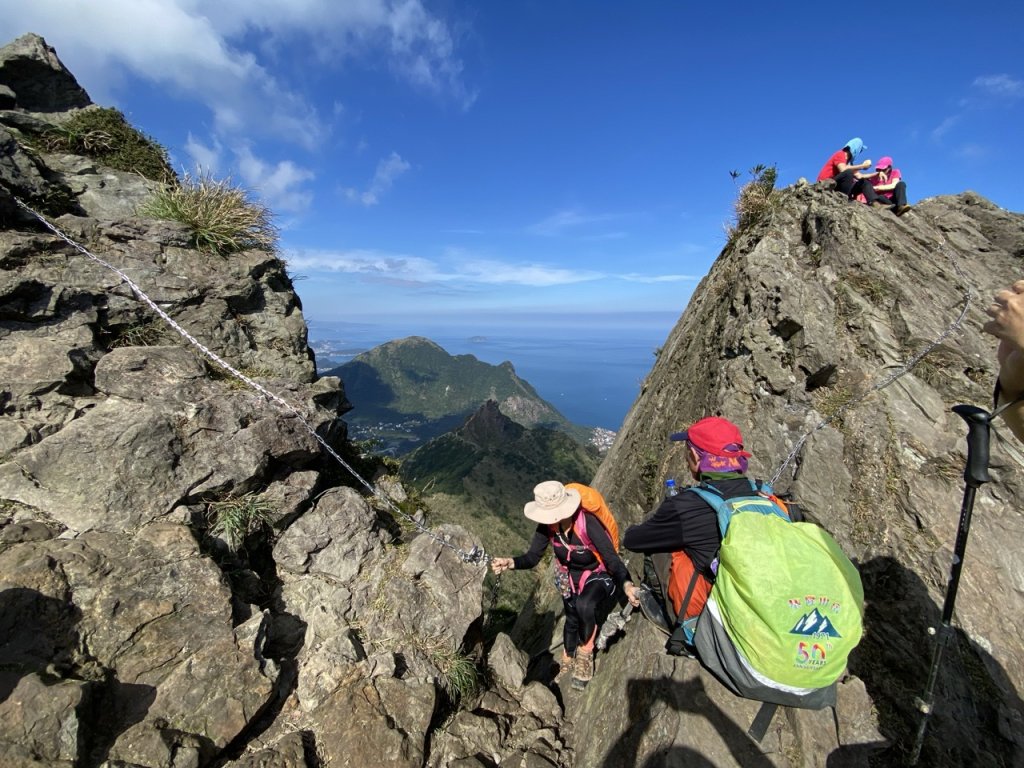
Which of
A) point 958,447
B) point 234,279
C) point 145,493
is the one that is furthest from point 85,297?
point 958,447

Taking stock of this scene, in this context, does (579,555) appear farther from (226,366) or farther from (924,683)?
(226,366)

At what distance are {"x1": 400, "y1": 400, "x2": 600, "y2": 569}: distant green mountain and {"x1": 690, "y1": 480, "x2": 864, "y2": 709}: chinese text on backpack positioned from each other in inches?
2182

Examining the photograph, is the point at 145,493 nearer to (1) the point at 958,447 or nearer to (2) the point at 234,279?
(2) the point at 234,279

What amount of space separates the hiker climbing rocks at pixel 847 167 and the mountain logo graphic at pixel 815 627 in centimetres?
1177

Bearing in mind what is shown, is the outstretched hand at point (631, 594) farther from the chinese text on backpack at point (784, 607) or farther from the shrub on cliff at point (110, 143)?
the shrub on cliff at point (110, 143)

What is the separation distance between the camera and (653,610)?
5.75 meters

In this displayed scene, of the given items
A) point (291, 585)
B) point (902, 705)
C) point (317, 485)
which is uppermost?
point (317, 485)

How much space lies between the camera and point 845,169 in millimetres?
11266

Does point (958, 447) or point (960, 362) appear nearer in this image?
point (958, 447)

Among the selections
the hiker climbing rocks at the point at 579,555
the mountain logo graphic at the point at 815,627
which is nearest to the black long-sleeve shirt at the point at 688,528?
the mountain logo graphic at the point at 815,627

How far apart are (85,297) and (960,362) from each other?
1509 centimetres

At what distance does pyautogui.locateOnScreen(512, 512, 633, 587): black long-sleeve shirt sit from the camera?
6262mm

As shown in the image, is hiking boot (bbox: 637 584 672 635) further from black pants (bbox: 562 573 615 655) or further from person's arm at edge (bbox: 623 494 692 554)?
person's arm at edge (bbox: 623 494 692 554)

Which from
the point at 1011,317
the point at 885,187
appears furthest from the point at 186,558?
the point at 885,187
